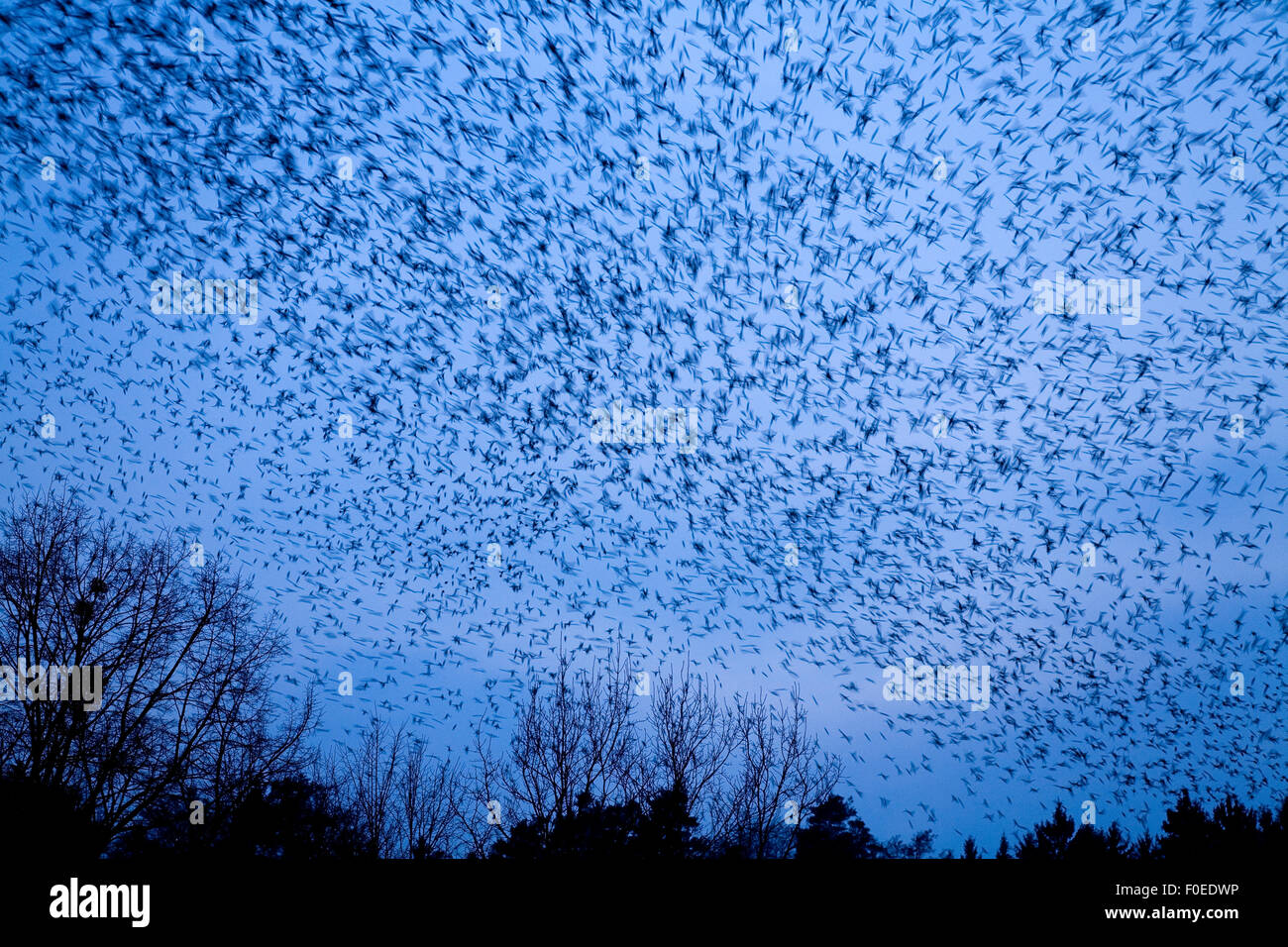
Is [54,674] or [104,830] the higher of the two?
[54,674]

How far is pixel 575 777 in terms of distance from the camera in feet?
103

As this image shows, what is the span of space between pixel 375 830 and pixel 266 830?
615 centimetres


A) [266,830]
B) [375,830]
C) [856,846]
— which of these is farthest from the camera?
[856,846]

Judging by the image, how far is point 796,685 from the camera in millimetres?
33094

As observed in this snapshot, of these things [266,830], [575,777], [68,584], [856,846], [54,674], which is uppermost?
[68,584]

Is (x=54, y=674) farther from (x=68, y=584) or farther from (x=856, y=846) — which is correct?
(x=856, y=846)
